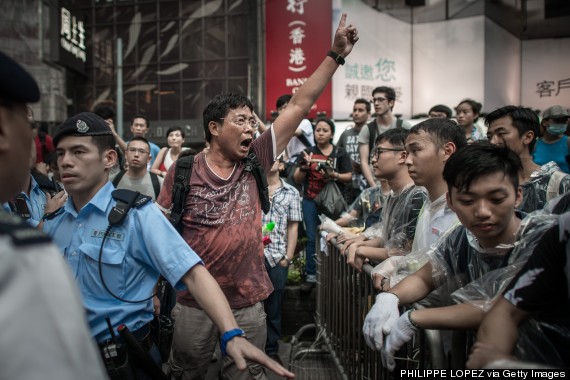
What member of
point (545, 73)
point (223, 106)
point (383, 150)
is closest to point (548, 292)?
point (223, 106)

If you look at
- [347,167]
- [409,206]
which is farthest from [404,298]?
[347,167]

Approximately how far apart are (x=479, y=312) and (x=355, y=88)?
34.3 feet

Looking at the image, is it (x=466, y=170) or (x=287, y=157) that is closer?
(x=466, y=170)

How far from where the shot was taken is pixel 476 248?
2.20 meters

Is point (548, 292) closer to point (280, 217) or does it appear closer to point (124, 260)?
point (124, 260)

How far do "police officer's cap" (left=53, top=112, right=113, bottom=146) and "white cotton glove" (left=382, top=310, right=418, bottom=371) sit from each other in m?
1.73

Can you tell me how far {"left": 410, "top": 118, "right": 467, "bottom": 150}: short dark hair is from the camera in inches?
119

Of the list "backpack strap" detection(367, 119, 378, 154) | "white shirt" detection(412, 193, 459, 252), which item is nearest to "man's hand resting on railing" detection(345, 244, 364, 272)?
"white shirt" detection(412, 193, 459, 252)

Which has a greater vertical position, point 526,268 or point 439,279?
point 526,268

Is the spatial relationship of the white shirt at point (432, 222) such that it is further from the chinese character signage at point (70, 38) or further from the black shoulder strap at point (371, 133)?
the chinese character signage at point (70, 38)

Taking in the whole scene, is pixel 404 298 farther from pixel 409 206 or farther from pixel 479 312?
pixel 409 206

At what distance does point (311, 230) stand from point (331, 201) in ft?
1.51

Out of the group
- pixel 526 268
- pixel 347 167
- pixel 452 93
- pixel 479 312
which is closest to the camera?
pixel 526 268

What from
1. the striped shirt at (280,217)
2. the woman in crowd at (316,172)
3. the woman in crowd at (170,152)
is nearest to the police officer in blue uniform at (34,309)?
the striped shirt at (280,217)
